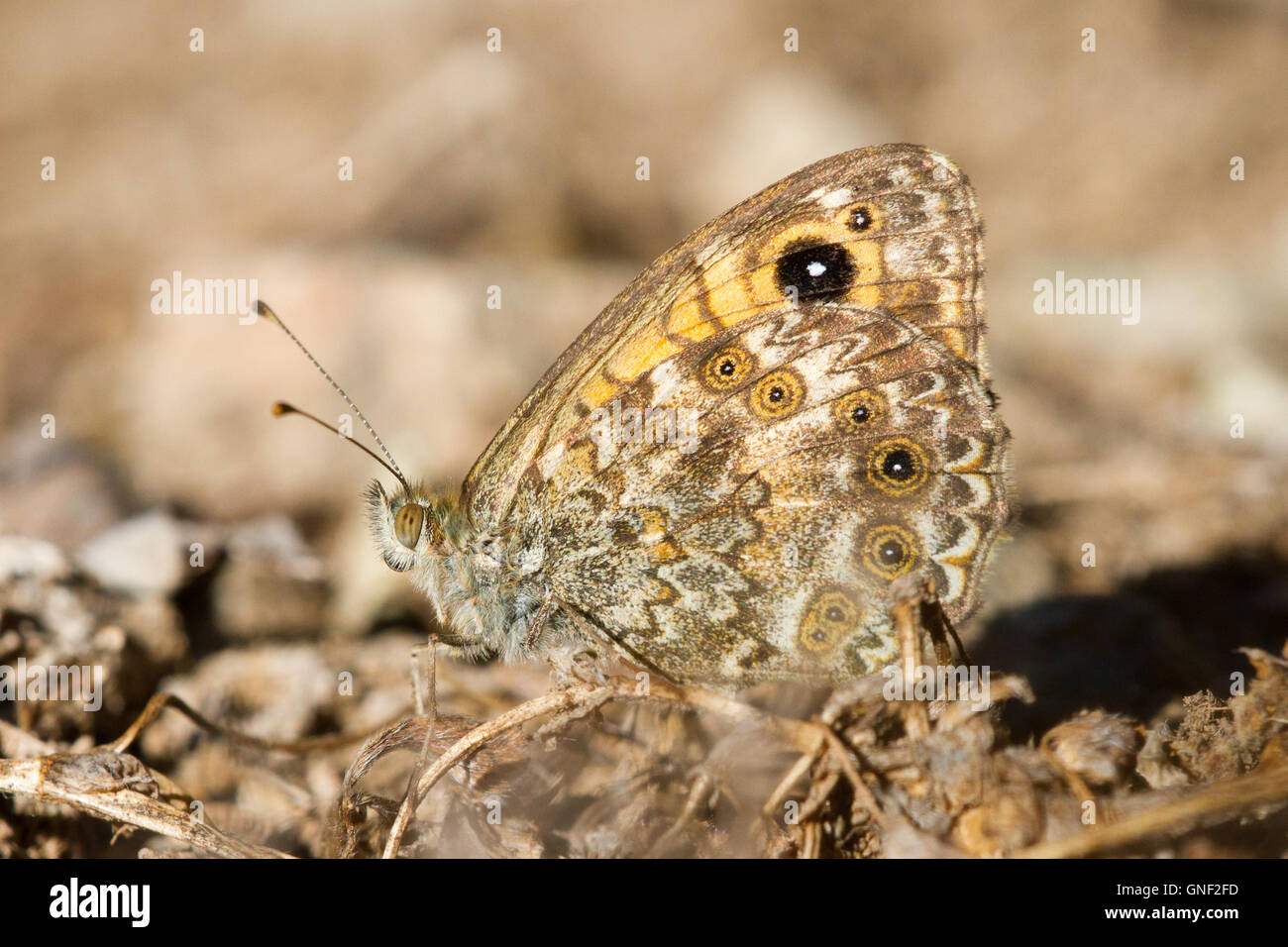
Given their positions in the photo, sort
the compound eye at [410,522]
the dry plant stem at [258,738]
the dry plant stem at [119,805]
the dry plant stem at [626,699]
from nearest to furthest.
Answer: the dry plant stem at [626,699], the dry plant stem at [119,805], the dry plant stem at [258,738], the compound eye at [410,522]

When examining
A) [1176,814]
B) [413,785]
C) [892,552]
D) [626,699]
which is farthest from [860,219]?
[413,785]

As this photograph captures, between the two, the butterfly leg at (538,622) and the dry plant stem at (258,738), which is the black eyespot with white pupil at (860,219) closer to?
the butterfly leg at (538,622)

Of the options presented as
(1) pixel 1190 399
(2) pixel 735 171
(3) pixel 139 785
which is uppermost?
(2) pixel 735 171

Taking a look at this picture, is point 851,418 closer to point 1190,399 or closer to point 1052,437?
point 1052,437

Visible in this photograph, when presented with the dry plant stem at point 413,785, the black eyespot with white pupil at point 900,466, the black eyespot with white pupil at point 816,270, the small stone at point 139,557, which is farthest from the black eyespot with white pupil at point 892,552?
the small stone at point 139,557

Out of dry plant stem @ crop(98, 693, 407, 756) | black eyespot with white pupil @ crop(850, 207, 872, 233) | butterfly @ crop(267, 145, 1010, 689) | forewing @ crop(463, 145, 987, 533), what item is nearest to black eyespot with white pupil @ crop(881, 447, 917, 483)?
butterfly @ crop(267, 145, 1010, 689)

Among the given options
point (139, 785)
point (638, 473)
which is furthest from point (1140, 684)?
point (139, 785)
